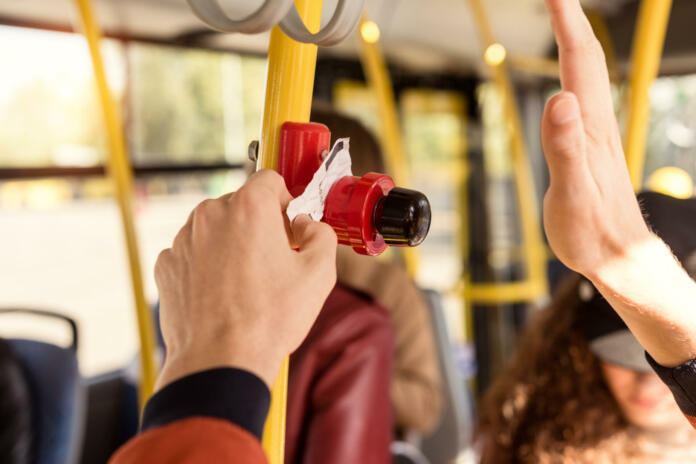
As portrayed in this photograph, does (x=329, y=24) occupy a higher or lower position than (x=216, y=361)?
higher

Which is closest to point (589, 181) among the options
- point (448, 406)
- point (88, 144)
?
point (448, 406)

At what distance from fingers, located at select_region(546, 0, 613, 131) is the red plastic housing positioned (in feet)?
0.51

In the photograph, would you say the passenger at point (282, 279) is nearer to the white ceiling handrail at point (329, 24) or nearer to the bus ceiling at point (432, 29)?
the white ceiling handrail at point (329, 24)

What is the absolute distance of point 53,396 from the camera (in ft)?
3.85

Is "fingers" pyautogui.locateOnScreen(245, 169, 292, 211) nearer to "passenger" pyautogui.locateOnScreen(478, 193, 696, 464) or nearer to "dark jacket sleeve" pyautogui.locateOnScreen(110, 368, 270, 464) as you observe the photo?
"dark jacket sleeve" pyautogui.locateOnScreen(110, 368, 270, 464)

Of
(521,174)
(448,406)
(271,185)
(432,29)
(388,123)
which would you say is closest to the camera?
(271,185)

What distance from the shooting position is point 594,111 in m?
0.49

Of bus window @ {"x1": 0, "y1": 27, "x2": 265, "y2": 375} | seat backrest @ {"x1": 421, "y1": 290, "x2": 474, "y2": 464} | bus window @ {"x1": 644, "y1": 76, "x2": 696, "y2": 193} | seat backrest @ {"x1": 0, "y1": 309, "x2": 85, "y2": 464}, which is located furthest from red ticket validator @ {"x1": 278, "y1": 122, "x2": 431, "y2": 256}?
bus window @ {"x1": 644, "y1": 76, "x2": 696, "y2": 193}

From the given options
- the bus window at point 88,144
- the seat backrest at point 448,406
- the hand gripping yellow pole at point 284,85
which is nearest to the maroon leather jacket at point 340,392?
Answer: the hand gripping yellow pole at point 284,85

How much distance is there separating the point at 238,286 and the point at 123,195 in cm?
125

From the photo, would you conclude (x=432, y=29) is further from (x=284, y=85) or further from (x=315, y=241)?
(x=315, y=241)

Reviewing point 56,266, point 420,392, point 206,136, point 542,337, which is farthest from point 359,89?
point 542,337

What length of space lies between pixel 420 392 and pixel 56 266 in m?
1.94

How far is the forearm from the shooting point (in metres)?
0.50
